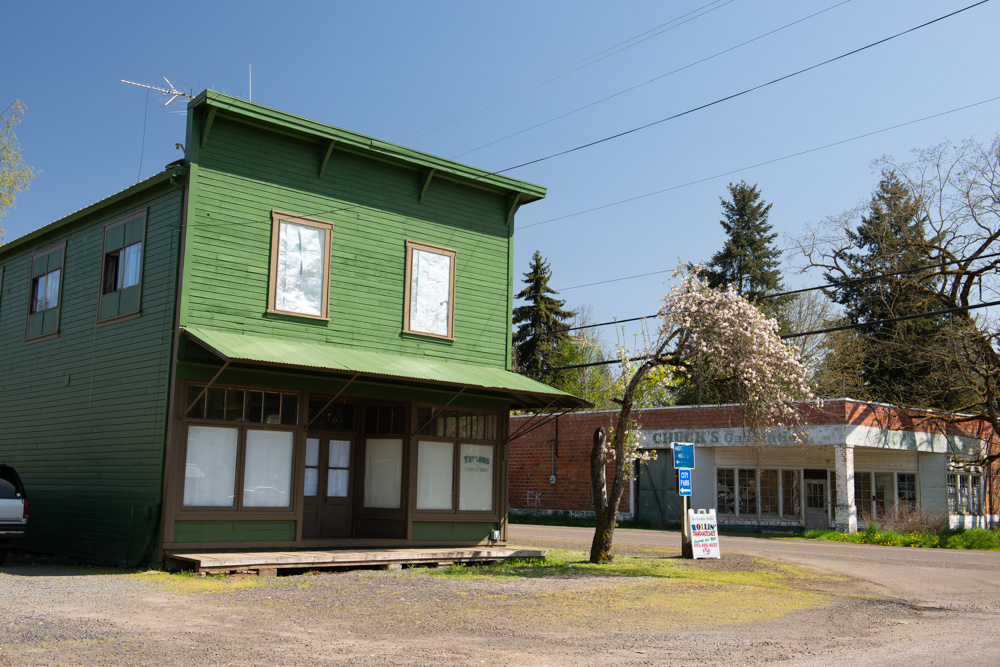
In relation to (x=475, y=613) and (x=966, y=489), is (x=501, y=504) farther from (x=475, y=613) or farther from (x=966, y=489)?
(x=966, y=489)

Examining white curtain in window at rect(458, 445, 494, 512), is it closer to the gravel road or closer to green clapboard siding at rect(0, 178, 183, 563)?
the gravel road

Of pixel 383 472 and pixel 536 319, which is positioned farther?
pixel 536 319

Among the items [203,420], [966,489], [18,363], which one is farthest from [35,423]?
[966,489]

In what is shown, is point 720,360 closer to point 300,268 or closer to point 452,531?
point 452,531

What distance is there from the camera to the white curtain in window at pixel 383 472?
17.8m

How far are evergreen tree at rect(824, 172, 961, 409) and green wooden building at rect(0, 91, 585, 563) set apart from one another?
1189cm

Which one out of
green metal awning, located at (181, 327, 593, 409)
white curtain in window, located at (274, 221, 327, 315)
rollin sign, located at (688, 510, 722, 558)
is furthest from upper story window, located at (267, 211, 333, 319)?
rollin sign, located at (688, 510, 722, 558)

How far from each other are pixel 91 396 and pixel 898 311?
32.1 metres

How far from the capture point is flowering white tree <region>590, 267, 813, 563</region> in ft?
52.7

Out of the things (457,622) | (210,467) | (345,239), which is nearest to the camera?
(457,622)

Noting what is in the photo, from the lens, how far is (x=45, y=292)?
19.5 meters

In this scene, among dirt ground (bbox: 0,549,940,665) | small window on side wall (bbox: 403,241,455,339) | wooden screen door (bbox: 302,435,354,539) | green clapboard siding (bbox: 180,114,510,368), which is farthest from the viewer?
small window on side wall (bbox: 403,241,455,339)

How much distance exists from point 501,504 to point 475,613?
319 inches

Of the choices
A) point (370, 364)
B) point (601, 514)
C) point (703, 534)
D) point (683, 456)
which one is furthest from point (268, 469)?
point (703, 534)
